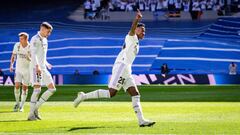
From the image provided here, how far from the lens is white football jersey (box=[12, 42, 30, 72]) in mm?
22625

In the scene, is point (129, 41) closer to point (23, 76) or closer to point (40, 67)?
point (40, 67)

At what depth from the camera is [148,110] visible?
22094 mm

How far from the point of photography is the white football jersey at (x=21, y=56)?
74.2 feet

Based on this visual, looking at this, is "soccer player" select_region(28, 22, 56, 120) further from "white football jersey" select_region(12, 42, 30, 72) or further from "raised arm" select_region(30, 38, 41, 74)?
"white football jersey" select_region(12, 42, 30, 72)

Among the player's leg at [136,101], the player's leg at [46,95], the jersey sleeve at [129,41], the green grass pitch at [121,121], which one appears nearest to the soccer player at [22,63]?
the green grass pitch at [121,121]

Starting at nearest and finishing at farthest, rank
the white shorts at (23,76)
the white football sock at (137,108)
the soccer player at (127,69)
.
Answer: the white football sock at (137,108) → the soccer player at (127,69) → the white shorts at (23,76)

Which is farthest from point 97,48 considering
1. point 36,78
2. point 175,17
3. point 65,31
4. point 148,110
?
point 36,78

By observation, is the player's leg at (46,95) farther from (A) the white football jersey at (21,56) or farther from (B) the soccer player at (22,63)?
(A) the white football jersey at (21,56)

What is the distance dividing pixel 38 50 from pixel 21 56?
445 cm

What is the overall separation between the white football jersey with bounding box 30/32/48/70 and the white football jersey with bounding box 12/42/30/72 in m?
4.04

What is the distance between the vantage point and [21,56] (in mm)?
22875

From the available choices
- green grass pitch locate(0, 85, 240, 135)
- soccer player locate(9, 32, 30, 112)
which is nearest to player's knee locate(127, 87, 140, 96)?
green grass pitch locate(0, 85, 240, 135)

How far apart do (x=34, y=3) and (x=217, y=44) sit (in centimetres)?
1972

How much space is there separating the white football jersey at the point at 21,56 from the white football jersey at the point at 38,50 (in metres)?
4.04
